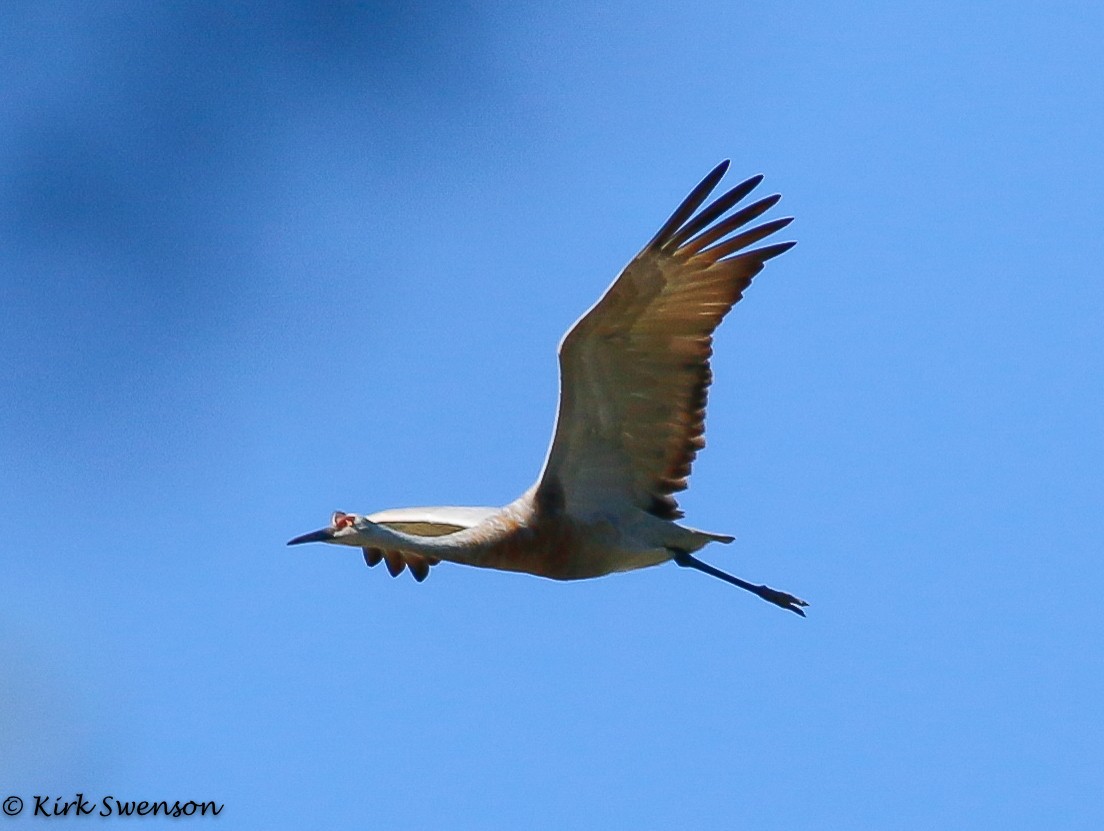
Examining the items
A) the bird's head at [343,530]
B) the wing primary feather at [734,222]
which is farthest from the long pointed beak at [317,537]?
the wing primary feather at [734,222]

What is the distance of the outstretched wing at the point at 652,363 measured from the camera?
16.4 metres

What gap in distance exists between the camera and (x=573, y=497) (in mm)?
17266

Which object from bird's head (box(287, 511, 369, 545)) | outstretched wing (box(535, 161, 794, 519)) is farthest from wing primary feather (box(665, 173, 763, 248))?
bird's head (box(287, 511, 369, 545))

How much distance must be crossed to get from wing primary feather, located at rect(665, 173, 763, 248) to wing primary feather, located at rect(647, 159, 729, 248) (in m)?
0.06

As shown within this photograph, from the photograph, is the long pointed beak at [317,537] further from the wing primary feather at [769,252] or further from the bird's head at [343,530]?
the wing primary feather at [769,252]

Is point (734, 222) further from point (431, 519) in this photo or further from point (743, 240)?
point (431, 519)

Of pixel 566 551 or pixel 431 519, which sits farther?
pixel 431 519

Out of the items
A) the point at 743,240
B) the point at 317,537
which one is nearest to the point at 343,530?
the point at 317,537

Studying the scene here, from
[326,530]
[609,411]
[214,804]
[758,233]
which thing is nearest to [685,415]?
[609,411]

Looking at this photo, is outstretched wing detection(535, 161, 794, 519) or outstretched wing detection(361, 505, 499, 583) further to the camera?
outstretched wing detection(361, 505, 499, 583)

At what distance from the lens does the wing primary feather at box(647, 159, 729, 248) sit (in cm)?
1631

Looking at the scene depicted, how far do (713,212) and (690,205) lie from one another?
22cm

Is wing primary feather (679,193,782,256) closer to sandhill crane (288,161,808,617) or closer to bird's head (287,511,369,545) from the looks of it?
sandhill crane (288,161,808,617)

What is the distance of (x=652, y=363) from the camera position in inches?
657
